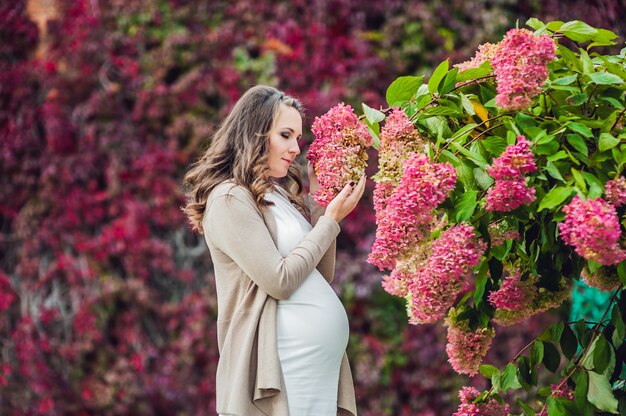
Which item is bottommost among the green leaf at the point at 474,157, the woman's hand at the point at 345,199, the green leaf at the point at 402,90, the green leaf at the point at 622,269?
the green leaf at the point at 622,269

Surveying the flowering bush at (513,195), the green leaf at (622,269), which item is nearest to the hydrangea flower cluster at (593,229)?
the flowering bush at (513,195)

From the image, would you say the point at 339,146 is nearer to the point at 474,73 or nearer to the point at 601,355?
the point at 474,73

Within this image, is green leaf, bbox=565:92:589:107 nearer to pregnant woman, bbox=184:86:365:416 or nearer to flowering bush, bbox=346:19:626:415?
flowering bush, bbox=346:19:626:415

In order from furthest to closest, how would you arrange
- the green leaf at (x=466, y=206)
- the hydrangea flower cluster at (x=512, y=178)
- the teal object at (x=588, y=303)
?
the teal object at (x=588, y=303) → the green leaf at (x=466, y=206) → the hydrangea flower cluster at (x=512, y=178)

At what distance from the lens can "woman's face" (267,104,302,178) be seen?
2477 mm

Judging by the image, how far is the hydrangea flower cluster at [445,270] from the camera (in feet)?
6.33

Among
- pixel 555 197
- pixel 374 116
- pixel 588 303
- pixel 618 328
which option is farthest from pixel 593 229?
pixel 588 303

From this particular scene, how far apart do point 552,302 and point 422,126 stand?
60 centimetres

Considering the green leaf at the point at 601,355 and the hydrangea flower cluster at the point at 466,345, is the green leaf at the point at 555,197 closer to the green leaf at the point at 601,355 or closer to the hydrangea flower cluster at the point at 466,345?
the green leaf at the point at 601,355

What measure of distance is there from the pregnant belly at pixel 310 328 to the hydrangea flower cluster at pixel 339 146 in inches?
12.8

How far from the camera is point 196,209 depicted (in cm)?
250

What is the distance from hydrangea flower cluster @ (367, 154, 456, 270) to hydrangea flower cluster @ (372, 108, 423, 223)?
9 centimetres

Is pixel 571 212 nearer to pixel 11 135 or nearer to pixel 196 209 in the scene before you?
pixel 196 209

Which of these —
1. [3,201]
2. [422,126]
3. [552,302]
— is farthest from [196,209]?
[3,201]
